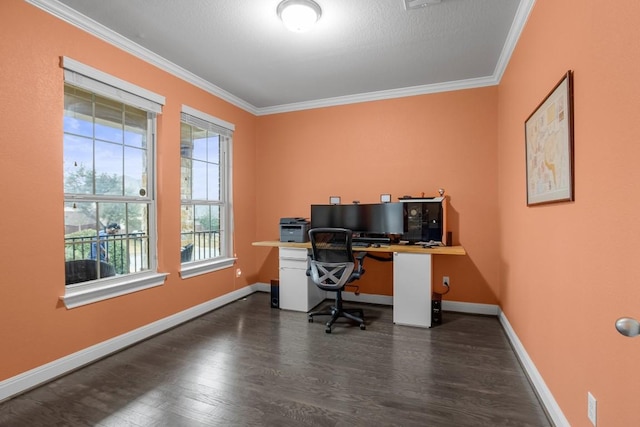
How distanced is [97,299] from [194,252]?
4.19 ft

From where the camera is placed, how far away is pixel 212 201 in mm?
3996

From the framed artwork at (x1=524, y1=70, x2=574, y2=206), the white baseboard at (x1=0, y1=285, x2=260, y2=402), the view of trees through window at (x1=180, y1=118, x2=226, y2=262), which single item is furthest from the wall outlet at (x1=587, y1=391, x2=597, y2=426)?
the view of trees through window at (x1=180, y1=118, x2=226, y2=262)

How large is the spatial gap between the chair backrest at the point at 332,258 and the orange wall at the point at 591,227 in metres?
1.59

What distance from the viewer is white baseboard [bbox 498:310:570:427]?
5.55 feet

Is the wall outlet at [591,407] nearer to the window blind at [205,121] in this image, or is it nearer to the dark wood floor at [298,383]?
the dark wood floor at [298,383]

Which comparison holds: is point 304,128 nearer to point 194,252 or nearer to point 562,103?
point 194,252

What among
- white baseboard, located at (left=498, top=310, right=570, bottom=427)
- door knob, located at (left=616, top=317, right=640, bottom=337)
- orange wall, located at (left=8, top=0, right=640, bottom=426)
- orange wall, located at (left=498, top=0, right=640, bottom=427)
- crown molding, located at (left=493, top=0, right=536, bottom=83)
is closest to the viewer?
door knob, located at (left=616, top=317, right=640, bottom=337)

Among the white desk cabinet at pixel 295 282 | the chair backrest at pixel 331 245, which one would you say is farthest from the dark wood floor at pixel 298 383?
the chair backrest at pixel 331 245

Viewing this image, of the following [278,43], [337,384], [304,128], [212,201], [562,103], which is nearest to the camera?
[562,103]

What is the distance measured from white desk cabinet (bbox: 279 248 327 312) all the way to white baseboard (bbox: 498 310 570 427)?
2124 millimetres

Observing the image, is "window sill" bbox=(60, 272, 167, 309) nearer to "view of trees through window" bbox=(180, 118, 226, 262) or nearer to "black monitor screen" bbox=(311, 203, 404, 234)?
"view of trees through window" bbox=(180, 118, 226, 262)

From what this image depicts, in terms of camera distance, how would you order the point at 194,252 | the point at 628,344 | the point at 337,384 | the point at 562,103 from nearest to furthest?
1. the point at 628,344
2. the point at 562,103
3. the point at 337,384
4. the point at 194,252

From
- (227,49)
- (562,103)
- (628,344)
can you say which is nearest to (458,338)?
(628,344)

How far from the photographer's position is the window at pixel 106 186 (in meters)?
2.48
